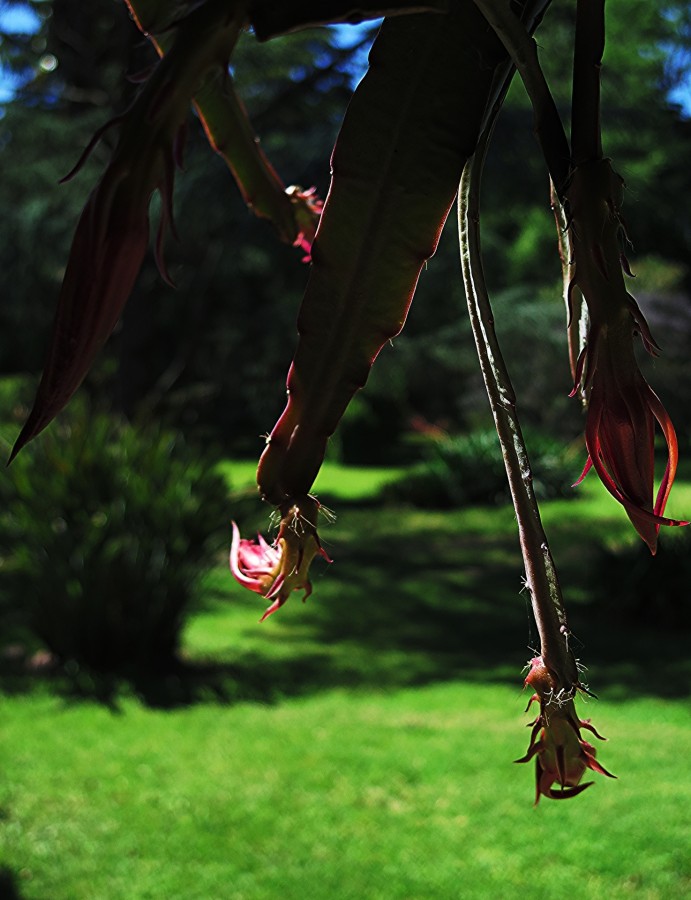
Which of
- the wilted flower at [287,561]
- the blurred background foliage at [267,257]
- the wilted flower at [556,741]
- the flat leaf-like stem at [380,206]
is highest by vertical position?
the blurred background foliage at [267,257]

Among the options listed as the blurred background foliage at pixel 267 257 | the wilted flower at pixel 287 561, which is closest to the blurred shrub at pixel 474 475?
the blurred background foliage at pixel 267 257

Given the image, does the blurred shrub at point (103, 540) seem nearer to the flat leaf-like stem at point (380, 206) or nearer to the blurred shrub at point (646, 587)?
the blurred shrub at point (646, 587)

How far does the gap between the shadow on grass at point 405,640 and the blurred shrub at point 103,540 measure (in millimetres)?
169

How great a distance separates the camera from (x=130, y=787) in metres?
3.57

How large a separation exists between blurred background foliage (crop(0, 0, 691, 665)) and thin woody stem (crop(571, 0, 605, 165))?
4231mm

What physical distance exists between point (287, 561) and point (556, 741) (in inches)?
7.1

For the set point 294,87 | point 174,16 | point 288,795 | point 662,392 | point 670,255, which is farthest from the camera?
point 670,255

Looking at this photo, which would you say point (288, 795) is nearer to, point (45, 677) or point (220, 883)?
point (220, 883)

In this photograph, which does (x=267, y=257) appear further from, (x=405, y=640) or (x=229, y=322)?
(x=405, y=640)

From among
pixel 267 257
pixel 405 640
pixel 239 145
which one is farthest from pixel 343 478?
pixel 239 145

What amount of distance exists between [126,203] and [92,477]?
4443mm

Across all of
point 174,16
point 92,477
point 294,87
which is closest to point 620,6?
point 294,87

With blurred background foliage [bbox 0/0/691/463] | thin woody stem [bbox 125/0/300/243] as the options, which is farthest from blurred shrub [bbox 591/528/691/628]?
thin woody stem [bbox 125/0/300/243]

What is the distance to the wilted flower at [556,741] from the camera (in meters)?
0.59
